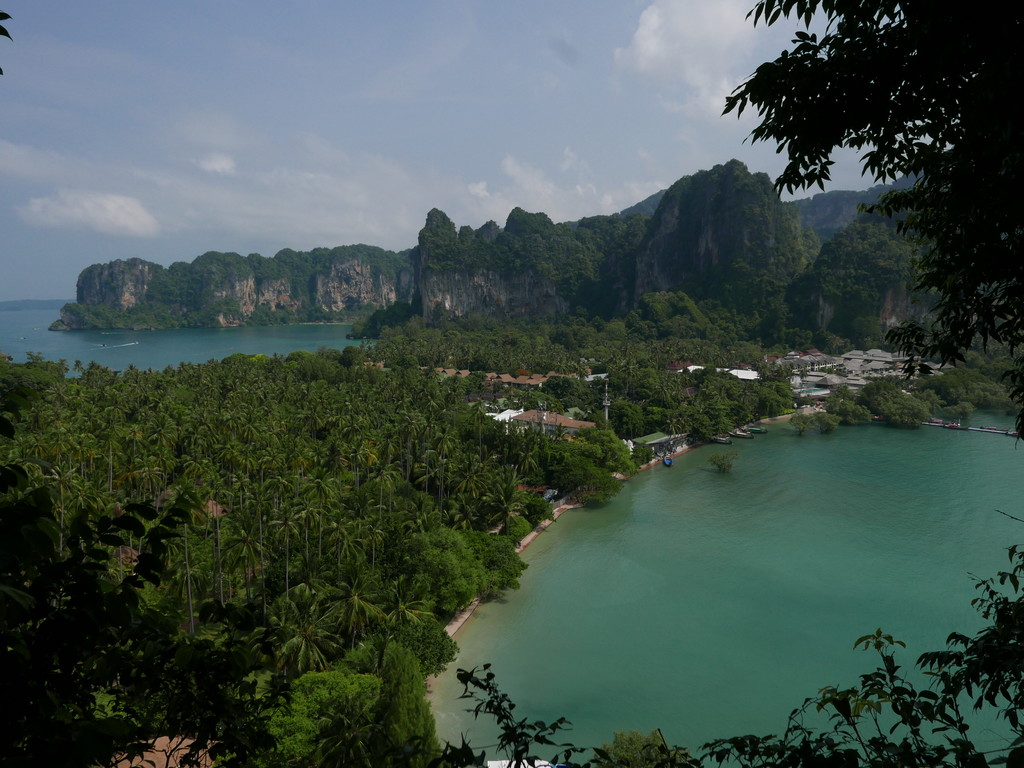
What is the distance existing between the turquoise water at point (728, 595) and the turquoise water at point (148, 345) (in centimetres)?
7861

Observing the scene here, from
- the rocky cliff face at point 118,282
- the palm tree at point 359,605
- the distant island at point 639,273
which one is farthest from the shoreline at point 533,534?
the rocky cliff face at point 118,282

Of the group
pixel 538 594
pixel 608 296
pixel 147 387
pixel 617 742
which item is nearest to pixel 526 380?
pixel 147 387

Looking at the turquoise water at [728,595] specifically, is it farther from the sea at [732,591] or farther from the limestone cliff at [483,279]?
the limestone cliff at [483,279]

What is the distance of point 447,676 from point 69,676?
15.6 metres

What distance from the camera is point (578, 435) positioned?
35.2 metres

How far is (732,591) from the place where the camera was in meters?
20.5

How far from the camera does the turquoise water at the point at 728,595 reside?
15180mm

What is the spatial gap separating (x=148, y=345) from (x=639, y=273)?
323 ft

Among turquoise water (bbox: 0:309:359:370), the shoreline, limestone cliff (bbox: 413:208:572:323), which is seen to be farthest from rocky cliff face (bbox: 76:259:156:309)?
the shoreline

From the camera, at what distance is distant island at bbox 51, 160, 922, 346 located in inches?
3383

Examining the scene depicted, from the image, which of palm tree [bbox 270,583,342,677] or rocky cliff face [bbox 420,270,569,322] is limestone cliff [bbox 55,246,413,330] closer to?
rocky cliff face [bbox 420,270,569,322]

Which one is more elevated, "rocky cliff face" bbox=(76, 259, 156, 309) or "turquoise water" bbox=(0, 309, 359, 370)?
"rocky cliff face" bbox=(76, 259, 156, 309)

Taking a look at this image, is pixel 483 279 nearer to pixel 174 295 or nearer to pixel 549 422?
pixel 549 422

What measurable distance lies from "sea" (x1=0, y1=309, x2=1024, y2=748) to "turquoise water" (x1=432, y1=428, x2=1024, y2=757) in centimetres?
6
